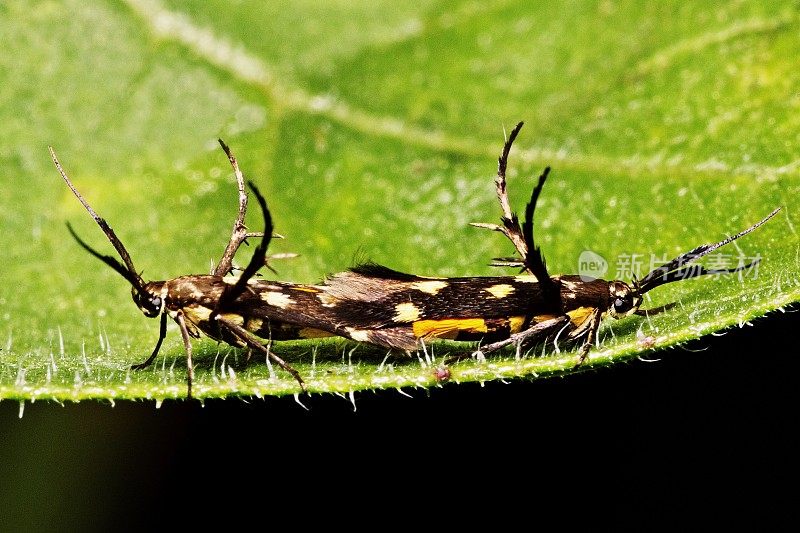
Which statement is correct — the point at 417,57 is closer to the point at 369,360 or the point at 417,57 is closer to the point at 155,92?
the point at 155,92

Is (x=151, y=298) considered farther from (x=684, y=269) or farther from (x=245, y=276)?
(x=684, y=269)

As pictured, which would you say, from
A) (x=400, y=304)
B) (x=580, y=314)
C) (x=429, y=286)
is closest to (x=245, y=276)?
(x=400, y=304)

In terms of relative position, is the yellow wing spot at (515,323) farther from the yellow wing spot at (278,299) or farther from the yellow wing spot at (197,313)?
the yellow wing spot at (197,313)

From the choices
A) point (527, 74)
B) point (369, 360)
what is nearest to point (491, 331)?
point (369, 360)

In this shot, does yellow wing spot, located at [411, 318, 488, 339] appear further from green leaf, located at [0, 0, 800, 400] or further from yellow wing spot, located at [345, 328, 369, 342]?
yellow wing spot, located at [345, 328, 369, 342]

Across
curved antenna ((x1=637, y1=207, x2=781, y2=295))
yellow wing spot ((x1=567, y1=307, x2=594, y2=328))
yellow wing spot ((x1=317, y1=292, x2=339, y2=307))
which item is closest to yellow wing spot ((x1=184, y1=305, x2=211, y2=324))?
yellow wing spot ((x1=317, y1=292, x2=339, y2=307))

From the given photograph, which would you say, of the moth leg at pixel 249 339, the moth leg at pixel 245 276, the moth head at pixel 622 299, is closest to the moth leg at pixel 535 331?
the moth head at pixel 622 299
